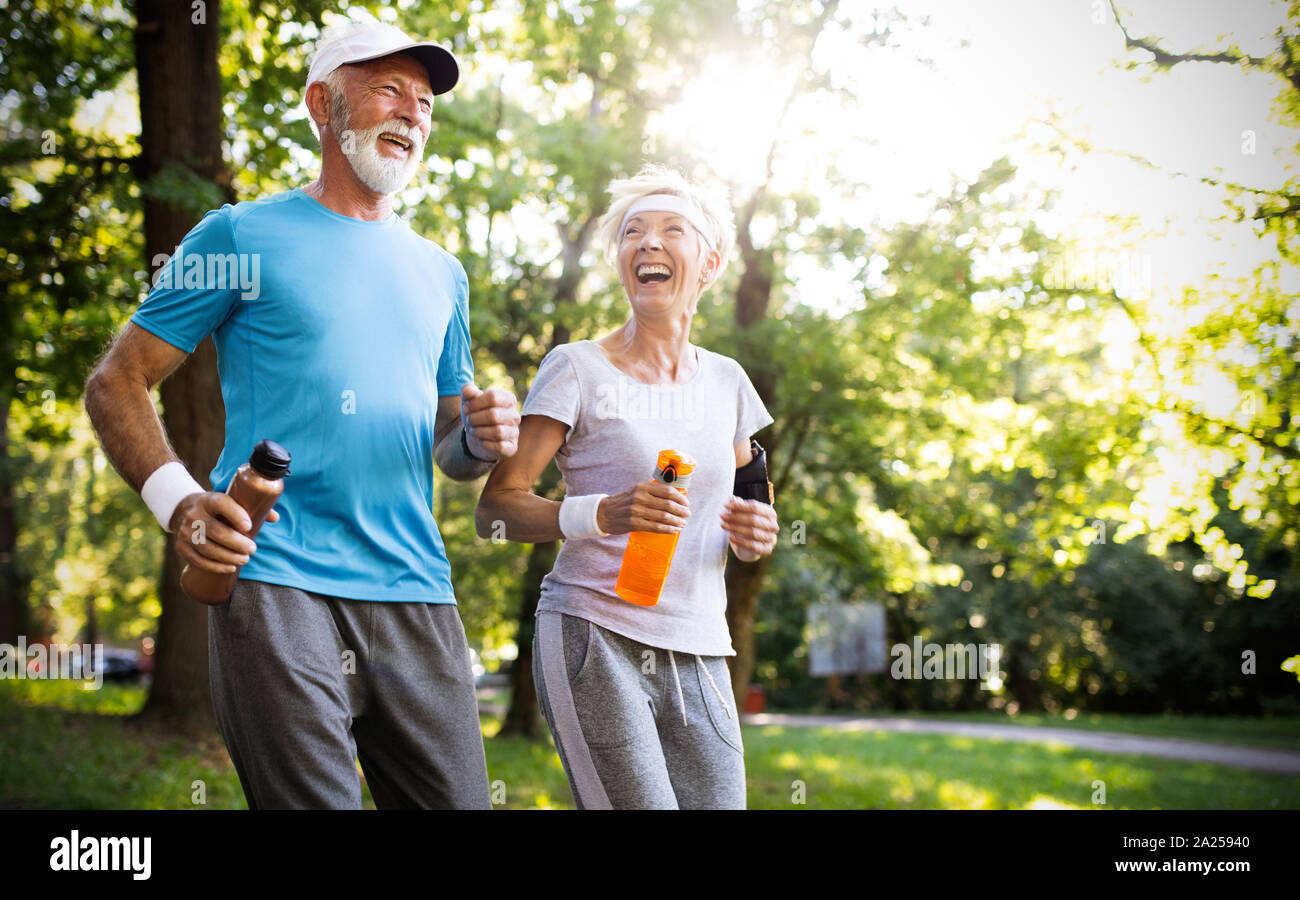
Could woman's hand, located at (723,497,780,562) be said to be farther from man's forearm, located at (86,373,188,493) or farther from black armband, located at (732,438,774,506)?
man's forearm, located at (86,373,188,493)

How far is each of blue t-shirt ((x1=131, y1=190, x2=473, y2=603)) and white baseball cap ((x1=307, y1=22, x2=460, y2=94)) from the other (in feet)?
1.20

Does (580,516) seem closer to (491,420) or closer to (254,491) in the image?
(491,420)

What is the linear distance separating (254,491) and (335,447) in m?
0.31

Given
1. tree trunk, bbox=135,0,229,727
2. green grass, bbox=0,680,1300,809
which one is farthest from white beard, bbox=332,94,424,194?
tree trunk, bbox=135,0,229,727

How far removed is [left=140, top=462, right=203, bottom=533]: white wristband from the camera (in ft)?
6.95

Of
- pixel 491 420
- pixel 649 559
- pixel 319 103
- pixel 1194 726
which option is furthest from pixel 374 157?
pixel 1194 726

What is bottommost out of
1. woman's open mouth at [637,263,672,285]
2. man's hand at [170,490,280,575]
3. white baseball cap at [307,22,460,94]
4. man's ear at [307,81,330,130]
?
man's hand at [170,490,280,575]

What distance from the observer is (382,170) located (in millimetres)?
2557

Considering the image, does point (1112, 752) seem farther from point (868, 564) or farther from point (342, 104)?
point (342, 104)

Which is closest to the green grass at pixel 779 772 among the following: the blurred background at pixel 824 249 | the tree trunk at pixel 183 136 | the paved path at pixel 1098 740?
the blurred background at pixel 824 249

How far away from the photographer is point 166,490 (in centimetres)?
213

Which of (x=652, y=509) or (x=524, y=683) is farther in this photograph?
(x=524, y=683)
